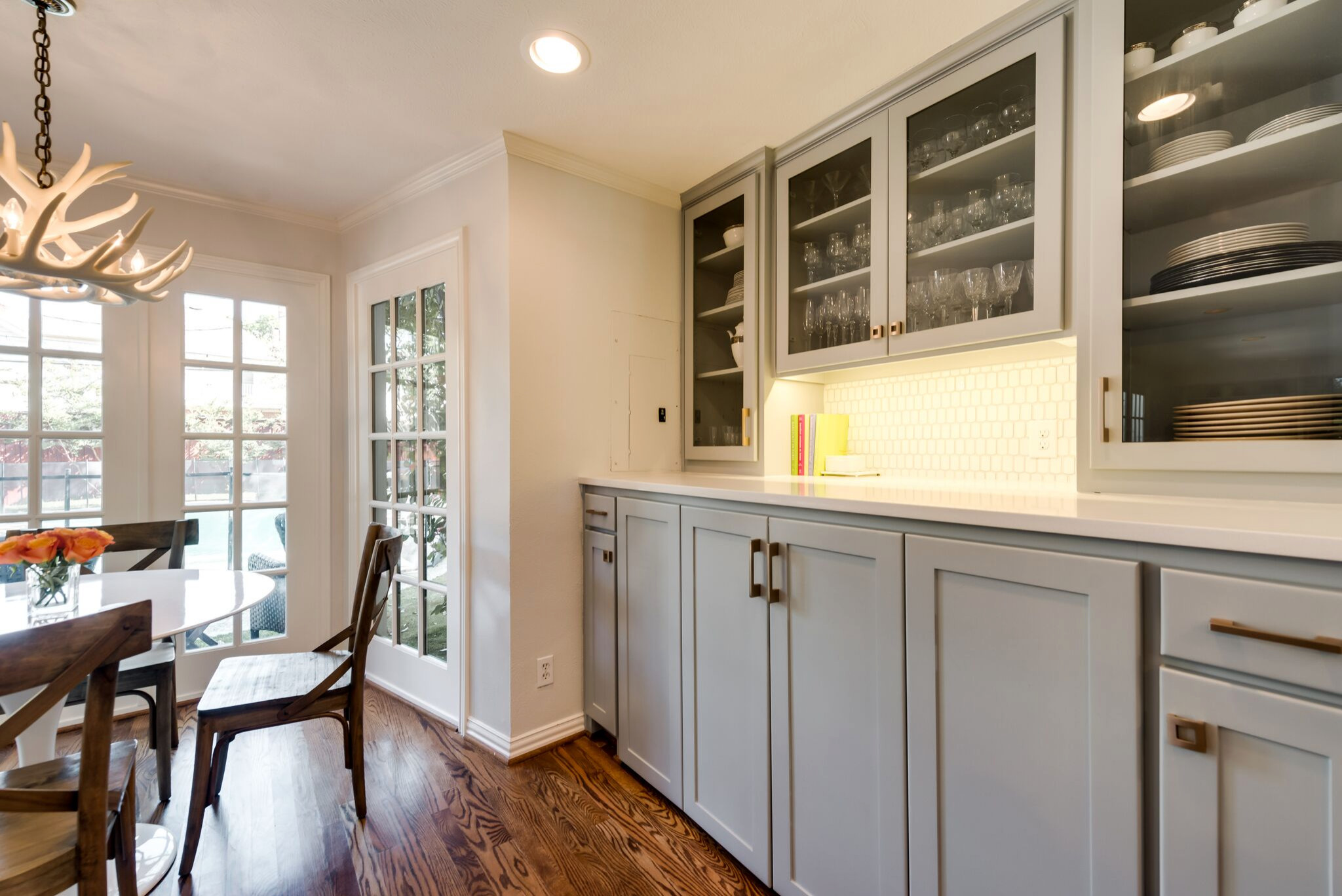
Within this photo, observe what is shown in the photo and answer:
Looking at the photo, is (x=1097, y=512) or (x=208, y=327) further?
(x=208, y=327)

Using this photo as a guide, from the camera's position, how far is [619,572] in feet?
7.06

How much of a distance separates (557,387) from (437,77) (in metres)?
1.10

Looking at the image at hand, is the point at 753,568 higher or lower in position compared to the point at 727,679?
higher

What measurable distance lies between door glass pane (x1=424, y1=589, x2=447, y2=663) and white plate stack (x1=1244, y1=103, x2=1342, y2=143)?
2899 millimetres

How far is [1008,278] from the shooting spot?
5.38ft

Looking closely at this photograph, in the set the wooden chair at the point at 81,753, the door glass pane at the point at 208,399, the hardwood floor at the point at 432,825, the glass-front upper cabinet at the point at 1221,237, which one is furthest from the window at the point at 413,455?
the glass-front upper cabinet at the point at 1221,237

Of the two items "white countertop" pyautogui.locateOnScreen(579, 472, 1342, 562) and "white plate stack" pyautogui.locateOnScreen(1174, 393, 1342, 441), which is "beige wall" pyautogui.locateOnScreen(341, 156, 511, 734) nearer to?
"white countertop" pyautogui.locateOnScreen(579, 472, 1342, 562)

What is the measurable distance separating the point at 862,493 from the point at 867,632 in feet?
1.17

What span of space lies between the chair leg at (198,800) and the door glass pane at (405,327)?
64.7 inches

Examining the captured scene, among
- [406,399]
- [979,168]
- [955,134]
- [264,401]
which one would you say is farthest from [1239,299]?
[264,401]

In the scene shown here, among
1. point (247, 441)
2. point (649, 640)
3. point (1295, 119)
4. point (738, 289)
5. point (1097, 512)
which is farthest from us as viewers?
point (247, 441)

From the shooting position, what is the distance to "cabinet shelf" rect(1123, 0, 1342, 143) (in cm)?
116

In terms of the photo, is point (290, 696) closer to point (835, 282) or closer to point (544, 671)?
point (544, 671)

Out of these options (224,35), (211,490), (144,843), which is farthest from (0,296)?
(144,843)
